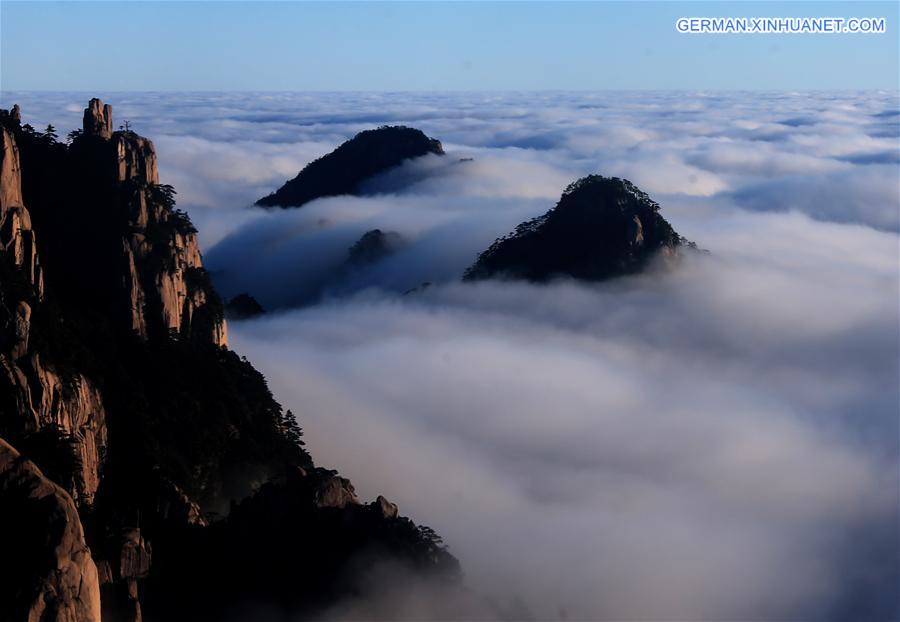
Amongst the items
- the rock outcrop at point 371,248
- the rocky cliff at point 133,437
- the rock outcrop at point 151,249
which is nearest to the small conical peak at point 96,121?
the rock outcrop at point 151,249

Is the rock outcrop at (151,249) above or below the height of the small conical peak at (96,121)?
below

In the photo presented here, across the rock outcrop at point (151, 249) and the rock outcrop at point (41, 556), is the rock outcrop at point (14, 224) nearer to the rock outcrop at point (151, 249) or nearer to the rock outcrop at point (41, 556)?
the rock outcrop at point (151, 249)

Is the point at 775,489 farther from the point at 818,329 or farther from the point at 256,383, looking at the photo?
the point at 818,329

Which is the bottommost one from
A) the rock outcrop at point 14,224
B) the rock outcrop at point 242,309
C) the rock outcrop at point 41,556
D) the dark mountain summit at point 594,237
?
the rock outcrop at point 242,309

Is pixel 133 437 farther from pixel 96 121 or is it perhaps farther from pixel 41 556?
pixel 96 121

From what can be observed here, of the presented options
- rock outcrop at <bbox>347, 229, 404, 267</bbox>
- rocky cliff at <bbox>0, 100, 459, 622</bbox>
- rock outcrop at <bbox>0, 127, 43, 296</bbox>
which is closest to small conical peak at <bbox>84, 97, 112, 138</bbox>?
rocky cliff at <bbox>0, 100, 459, 622</bbox>

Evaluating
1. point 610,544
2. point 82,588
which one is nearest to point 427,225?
point 610,544

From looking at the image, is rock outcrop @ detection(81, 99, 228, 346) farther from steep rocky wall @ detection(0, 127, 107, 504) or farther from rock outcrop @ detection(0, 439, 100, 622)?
rock outcrop @ detection(0, 439, 100, 622)
